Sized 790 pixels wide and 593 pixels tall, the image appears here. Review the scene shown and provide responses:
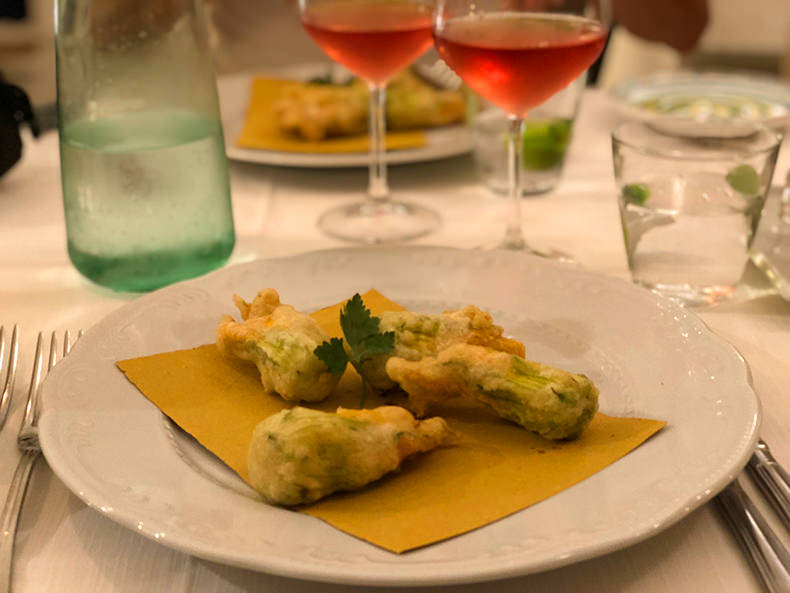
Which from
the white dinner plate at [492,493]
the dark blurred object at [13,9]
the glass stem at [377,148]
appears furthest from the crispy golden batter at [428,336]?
the dark blurred object at [13,9]

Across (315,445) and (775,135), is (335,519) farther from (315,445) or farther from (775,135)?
(775,135)

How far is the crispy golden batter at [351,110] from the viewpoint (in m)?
1.45

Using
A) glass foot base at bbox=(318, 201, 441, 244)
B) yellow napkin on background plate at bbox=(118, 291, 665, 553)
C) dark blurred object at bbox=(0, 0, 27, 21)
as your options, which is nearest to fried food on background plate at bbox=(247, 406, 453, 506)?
yellow napkin on background plate at bbox=(118, 291, 665, 553)

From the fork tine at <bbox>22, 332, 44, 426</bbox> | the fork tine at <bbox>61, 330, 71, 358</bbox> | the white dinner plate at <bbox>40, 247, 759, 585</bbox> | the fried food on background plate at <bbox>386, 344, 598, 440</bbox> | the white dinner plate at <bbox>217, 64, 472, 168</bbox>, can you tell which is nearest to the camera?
the white dinner plate at <bbox>40, 247, 759, 585</bbox>

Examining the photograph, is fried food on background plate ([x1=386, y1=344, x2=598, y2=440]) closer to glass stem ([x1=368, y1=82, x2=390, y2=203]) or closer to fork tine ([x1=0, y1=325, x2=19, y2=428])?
fork tine ([x1=0, y1=325, x2=19, y2=428])

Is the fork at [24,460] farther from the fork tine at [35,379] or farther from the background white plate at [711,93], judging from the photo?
the background white plate at [711,93]

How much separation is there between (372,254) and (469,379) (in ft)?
1.19

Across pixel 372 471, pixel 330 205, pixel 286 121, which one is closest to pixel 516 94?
pixel 330 205

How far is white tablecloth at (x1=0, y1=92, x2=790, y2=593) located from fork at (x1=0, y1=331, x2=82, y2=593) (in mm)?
14

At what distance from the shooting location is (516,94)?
1.10 metres

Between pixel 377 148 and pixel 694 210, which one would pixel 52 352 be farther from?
pixel 694 210

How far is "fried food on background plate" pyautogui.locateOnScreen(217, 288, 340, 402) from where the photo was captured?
720 millimetres

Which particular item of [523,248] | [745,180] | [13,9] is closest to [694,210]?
[745,180]

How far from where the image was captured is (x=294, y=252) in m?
1.20
